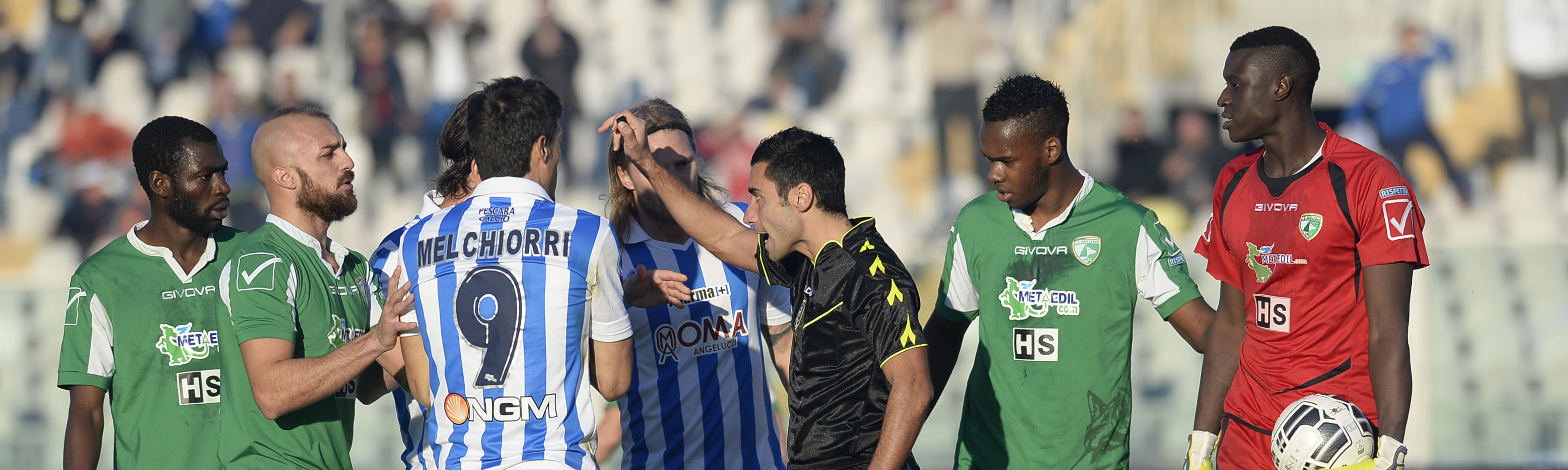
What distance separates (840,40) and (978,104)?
58.4 inches

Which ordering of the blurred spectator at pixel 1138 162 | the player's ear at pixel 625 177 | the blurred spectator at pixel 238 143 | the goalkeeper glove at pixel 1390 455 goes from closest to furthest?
the goalkeeper glove at pixel 1390 455, the player's ear at pixel 625 177, the blurred spectator at pixel 1138 162, the blurred spectator at pixel 238 143

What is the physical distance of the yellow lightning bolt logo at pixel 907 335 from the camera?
3.35 m

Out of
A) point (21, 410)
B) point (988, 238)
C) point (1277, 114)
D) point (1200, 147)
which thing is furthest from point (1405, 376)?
point (21, 410)

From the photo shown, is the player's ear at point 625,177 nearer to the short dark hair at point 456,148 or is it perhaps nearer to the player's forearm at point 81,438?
the short dark hair at point 456,148

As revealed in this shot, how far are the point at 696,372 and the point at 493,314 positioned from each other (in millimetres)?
1295

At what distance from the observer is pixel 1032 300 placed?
165 inches

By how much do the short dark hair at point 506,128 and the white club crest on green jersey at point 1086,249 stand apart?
1814 mm

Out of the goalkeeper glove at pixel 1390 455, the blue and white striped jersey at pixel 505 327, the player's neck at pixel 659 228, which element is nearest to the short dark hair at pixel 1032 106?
the player's neck at pixel 659 228

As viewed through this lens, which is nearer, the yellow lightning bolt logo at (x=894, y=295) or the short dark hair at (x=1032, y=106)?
the yellow lightning bolt logo at (x=894, y=295)

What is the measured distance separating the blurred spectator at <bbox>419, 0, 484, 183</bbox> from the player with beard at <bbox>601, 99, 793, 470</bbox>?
7.39 meters

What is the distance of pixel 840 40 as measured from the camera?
11.6 meters

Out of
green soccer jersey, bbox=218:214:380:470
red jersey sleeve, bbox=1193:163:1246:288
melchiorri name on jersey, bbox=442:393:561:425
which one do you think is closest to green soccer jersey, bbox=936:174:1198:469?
red jersey sleeve, bbox=1193:163:1246:288

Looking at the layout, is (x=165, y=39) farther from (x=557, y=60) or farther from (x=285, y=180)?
(x=285, y=180)

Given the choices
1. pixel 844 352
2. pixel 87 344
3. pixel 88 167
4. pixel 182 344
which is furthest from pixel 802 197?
pixel 88 167
